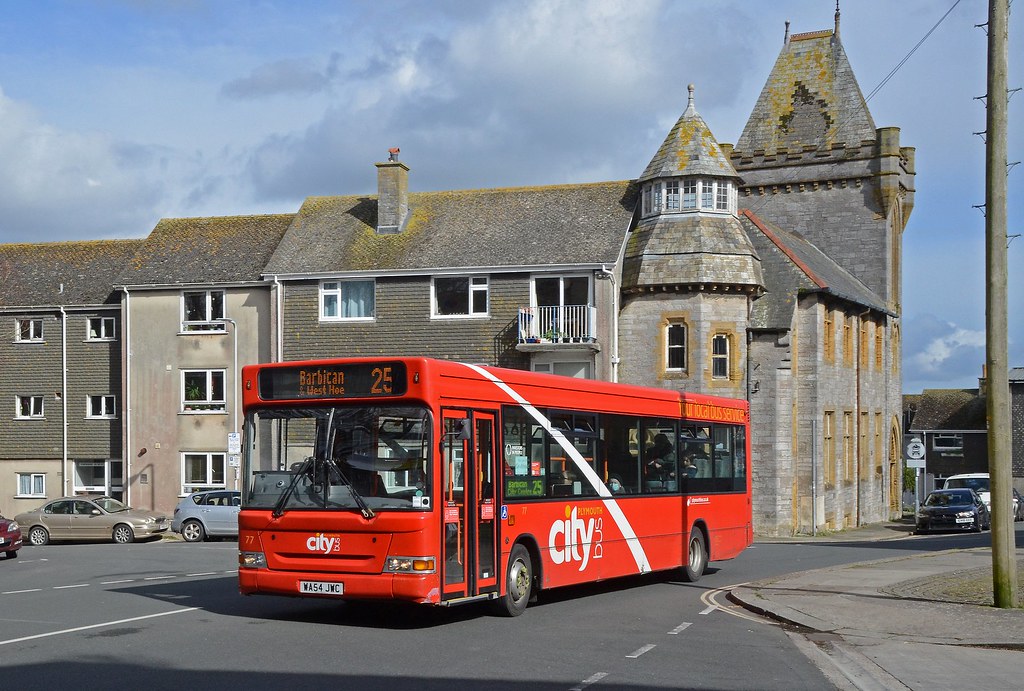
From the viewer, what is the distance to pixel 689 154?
40250mm

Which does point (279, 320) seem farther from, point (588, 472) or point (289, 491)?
point (289, 491)

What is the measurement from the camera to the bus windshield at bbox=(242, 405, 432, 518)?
42.4 ft

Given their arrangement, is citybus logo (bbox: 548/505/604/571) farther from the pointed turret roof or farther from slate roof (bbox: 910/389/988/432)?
slate roof (bbox: 910/389/988/432)

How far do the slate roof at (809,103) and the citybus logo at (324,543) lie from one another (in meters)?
39.8

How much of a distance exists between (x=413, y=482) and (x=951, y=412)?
6779cm

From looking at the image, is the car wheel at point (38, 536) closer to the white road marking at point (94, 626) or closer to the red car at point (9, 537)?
the red car at point (9, 537)

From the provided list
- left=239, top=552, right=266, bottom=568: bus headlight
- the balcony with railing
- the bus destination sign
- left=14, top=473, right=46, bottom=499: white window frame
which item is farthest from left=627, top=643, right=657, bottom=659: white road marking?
left=14, top=473, right=46, bottom=499: white window frame

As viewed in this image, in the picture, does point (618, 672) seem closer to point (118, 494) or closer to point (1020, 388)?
point (118, 494)

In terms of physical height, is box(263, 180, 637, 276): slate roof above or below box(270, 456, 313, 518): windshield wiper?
above

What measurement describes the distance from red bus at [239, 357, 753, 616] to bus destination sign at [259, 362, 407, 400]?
0.01 metres

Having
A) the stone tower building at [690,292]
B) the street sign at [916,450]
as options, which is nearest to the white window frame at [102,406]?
the stone tower building at [690,292]

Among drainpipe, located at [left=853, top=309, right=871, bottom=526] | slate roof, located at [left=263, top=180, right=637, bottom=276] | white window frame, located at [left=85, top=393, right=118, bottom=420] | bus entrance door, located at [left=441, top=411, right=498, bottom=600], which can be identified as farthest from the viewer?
drainpipe, located at [left=853, top=309, right=871, bottom=526]

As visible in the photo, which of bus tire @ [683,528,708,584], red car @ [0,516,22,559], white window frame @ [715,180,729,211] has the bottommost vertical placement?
red car @ [0,516,22,559]

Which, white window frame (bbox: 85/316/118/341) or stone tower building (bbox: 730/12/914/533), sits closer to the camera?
stone tower building (bbox: 730/12/914/533)
